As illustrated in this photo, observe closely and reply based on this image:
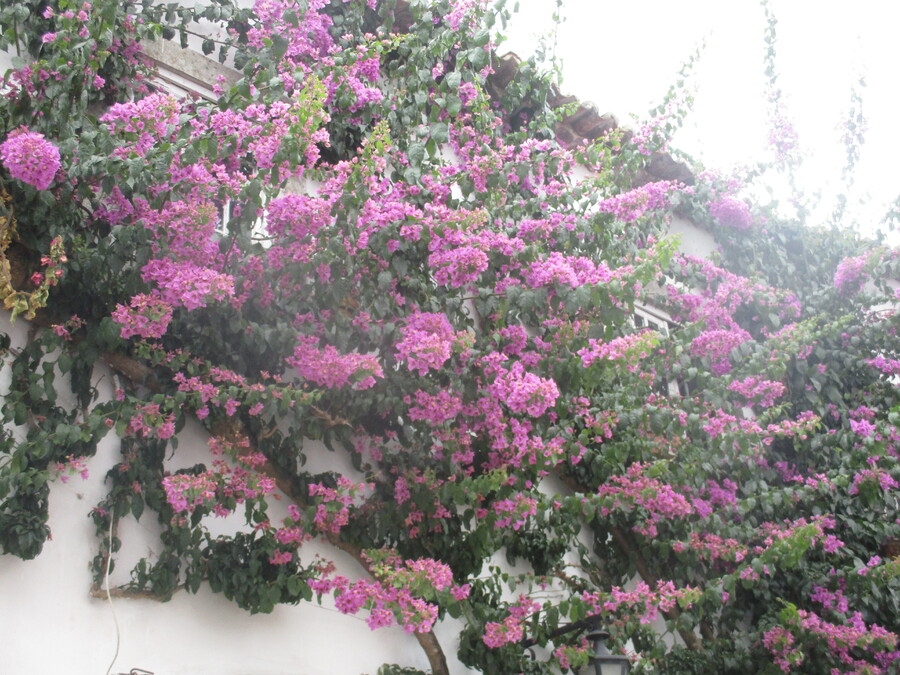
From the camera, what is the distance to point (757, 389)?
475 cm

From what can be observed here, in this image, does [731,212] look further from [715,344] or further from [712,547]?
[712,547]

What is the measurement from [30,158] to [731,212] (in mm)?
4933

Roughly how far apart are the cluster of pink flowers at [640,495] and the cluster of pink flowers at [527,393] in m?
0.68

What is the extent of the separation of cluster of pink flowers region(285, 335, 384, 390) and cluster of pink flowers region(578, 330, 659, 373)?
36.4 inches

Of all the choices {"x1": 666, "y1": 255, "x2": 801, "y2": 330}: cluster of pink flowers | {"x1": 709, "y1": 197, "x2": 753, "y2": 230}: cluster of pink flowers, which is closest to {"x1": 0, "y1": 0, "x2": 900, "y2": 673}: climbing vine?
{"x1": 666, "y1": 255, "x2": 801, "y2": 330}: cluster of pink flowers

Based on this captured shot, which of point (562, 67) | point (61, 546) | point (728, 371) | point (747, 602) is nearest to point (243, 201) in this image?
point (61, 546)

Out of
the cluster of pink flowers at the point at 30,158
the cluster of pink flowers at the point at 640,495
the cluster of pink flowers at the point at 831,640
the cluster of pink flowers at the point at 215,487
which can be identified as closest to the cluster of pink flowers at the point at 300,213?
the cluster of pink flowers at the point at 30,158

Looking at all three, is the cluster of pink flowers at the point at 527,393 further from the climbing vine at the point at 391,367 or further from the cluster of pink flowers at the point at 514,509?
the cluster of pink flowers at the point at 514,509

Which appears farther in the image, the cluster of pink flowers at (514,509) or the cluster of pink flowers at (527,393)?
the cluster of pink flowers at (514,509)

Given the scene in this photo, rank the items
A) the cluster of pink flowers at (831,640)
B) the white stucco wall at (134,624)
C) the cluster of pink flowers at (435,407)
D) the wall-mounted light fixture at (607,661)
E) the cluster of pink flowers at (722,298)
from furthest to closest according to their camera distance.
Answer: the cluster of pink flowers at (722,298)
the cluster of pink flowers at (831,640)
the cluster of pink flowers at (435,407)
the wall-mounted light fixture at (607,661)
the white stucco wall at (134,624)

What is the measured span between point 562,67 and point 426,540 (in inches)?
112

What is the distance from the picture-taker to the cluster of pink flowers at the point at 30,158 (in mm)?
3244

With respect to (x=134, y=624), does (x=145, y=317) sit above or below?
above

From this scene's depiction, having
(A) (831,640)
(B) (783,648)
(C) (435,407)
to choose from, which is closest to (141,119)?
(C) (435,407)
